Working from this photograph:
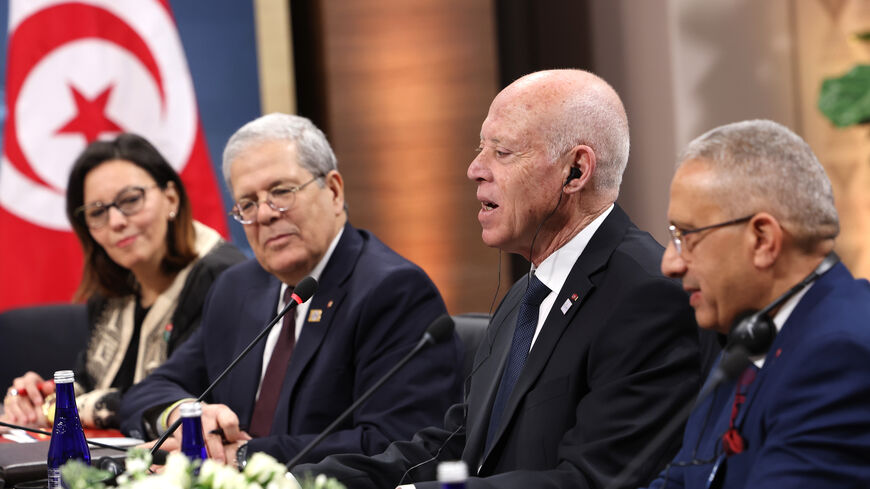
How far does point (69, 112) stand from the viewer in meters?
4.91

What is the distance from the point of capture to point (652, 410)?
6.53ft

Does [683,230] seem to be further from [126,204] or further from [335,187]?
[126,204]

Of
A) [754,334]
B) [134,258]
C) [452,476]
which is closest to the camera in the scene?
[452,476]

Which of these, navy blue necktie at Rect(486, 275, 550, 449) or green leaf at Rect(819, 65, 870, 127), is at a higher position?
green leaf at Rect(819, 65, 870, 127)

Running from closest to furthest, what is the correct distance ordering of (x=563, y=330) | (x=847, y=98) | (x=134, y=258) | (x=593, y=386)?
(x=593, y=386) → (x=563, y=330) → (x=134, y=258) → (x=847, y=98)

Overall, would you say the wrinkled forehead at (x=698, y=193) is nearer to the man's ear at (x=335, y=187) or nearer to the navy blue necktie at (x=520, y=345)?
the navy blue necktie at (x=520, y=345)

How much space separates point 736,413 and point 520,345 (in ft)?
2.20

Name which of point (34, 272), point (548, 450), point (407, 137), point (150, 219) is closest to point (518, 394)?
point (548, 450)

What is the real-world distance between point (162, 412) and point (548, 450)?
1386mm

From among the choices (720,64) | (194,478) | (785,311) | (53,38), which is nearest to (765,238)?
(785,311)

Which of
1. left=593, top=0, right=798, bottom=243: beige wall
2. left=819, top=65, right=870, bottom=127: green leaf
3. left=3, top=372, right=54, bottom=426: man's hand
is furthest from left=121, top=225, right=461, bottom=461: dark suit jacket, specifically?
left=819, top=65, right=870, bottom=127: green leaf

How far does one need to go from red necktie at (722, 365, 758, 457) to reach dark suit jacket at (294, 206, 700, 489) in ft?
0.91

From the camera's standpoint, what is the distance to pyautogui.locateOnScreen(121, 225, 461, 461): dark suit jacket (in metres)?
2.65

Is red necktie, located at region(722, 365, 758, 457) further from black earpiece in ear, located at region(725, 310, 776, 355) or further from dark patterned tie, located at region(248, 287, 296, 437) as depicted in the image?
dark patterned tie, located at region(248, 287, 296, 437)
